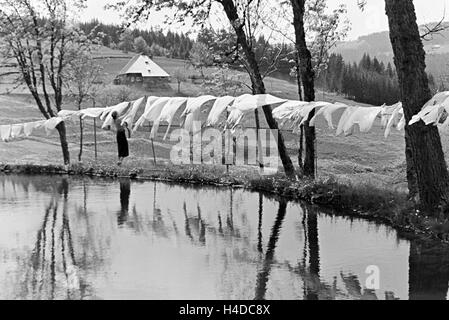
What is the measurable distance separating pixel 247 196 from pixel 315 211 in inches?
108

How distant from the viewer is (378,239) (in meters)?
9.23

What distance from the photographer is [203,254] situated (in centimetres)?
841

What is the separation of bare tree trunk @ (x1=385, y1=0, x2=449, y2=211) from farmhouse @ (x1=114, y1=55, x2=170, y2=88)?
267 feet

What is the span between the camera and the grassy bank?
9.75 metres

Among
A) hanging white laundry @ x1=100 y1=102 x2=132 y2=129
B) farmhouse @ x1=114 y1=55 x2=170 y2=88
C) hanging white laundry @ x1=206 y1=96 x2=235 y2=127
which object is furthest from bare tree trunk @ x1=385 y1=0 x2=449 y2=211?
farmhouse @ x1=114 y1=55 x2=170 y2=88

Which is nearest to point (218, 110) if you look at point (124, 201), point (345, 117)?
point (124, 201)

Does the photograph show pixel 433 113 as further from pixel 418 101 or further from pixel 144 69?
pixel 144 69


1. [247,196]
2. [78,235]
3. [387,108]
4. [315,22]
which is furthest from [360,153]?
[78,235]

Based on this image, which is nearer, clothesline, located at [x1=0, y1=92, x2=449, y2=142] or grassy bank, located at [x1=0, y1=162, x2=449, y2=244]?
grassy bank, located at [x1=0, y1=162, x2=449, y2=244]

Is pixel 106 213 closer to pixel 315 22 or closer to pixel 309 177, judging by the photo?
pixel 309 177

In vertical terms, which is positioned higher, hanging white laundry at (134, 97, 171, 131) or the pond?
hanging white laundry at (134, 97, 171, 131)

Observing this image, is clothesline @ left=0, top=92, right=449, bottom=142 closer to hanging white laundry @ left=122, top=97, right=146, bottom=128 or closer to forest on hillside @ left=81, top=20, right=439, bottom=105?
hanging white laundry @ left=122, top=97, right=146, bottom=128

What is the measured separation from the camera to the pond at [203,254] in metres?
6.65

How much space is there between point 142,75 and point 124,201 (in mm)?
80462
